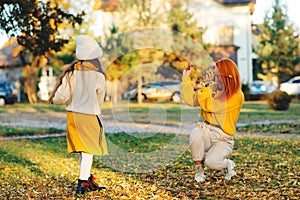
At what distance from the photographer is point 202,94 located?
20.4 ft

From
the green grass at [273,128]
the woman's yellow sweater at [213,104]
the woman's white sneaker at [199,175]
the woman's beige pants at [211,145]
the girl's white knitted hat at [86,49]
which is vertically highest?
the girl's white knitted hat at [86,49]

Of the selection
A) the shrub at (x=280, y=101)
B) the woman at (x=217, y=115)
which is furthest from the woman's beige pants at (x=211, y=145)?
the shrub at (x=280, y=101)

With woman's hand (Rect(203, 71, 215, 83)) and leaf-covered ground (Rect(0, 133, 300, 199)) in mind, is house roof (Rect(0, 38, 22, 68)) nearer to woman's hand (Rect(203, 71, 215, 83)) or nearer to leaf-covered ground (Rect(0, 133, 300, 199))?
leaf-covered ground (Rect(0, 133, 300, 199))

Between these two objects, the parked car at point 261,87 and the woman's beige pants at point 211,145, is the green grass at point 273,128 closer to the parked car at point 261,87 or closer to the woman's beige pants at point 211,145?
the woman's beige pants at point 211,145

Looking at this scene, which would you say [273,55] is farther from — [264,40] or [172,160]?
[172,160]

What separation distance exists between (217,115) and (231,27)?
37.8 m

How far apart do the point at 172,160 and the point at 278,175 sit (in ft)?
6.92

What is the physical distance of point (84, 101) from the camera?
5992 mm

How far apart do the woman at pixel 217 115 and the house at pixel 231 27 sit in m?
34.3

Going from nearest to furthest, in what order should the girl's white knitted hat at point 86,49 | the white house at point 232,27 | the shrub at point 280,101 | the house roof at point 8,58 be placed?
the girl's white knitted hat at point 86,49 < the shrub at point 280,101 < the white house at point 232,27 < the house roof at point 8,58

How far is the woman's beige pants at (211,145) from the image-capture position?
6414 mm

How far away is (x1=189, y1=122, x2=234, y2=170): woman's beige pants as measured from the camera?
6.41m

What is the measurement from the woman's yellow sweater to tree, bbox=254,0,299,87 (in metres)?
31.1

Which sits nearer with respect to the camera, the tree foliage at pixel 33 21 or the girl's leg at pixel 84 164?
the girl's leg at pixel 84 164
